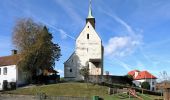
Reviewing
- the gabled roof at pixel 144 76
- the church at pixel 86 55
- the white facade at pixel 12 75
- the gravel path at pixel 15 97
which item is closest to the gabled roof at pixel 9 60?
the white facade at pixel 12 75

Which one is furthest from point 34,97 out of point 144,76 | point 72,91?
point 144,76

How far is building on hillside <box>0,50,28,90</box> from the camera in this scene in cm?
7175

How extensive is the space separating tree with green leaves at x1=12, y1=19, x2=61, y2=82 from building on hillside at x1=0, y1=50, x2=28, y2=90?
2.79m

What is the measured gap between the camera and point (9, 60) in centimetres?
7631

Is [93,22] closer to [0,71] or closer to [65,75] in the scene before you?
[65,75]

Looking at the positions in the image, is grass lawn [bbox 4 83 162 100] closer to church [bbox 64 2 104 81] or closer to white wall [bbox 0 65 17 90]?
white wall [bbox 0 65 17 90]

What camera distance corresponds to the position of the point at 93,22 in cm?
8794

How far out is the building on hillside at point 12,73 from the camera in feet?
235

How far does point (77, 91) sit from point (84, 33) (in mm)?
31102

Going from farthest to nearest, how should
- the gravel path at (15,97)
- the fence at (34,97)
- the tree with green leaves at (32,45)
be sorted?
the tree with green leaves at (32,45)
the gravel path at (15,97)
the fence at (34,97)

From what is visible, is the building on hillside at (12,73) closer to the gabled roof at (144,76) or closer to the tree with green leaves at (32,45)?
the tree with green leaves at (32,45)

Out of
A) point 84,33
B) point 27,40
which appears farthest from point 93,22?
point 27,40

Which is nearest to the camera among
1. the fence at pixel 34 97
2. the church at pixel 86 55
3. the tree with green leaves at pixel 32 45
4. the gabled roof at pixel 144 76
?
the fence at pixel 34 97

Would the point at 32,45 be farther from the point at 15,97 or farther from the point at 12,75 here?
the point at 15,97
